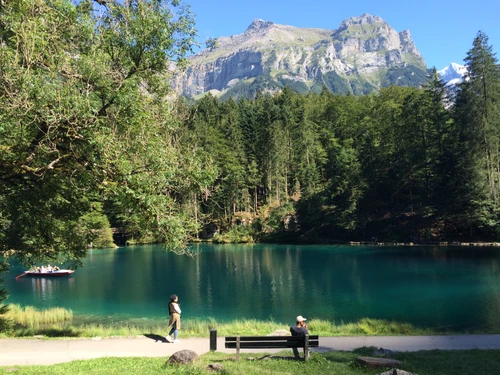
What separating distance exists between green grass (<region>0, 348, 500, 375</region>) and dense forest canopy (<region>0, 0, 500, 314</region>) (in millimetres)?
3041

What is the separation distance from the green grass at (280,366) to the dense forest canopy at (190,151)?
3.04 metres

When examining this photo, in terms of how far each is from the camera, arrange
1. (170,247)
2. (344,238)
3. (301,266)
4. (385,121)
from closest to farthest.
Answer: (170,247) < (301,266) < (344,238) < (385,121)

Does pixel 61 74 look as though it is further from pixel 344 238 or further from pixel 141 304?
pixel 344 238

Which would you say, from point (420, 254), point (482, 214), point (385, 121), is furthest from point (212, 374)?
point (385, 121)

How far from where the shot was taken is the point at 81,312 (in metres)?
23.8

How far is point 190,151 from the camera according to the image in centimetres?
1033

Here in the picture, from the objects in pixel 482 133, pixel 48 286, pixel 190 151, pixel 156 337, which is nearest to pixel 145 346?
pixel 156 337

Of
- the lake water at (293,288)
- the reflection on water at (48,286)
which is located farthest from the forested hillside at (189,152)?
the reflection on water at (48,286)

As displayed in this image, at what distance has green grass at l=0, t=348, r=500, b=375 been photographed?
866 cm

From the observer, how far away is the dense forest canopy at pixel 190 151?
27.6 ft

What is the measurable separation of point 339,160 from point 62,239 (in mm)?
57204

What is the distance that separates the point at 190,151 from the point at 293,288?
71.0 feet

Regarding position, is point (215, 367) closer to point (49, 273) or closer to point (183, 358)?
point (183, 358)

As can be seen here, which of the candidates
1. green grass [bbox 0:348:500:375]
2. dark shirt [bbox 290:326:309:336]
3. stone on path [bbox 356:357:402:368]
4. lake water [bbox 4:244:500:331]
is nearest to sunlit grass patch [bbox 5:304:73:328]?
lake water [bbox 4:244:500:331]
